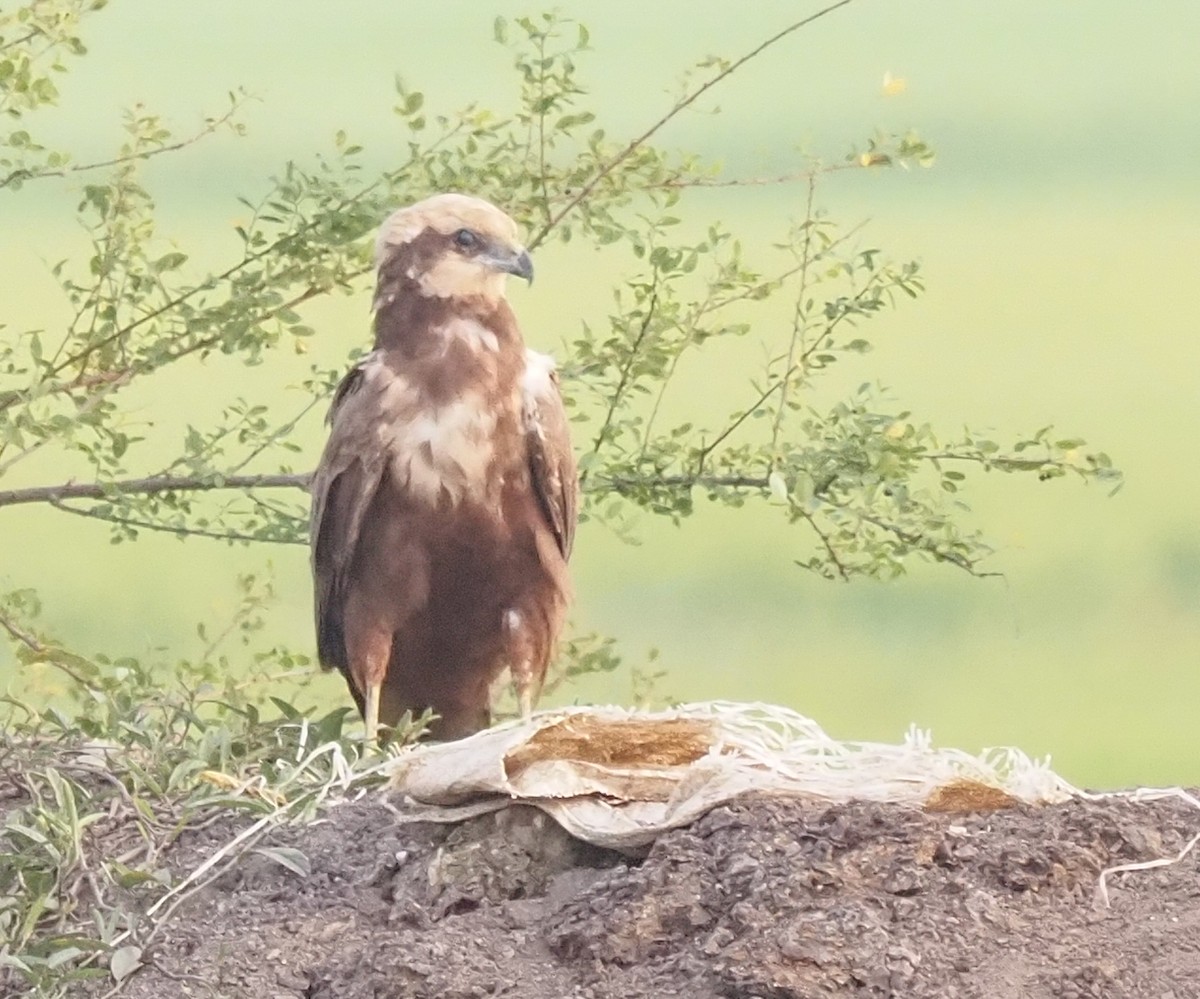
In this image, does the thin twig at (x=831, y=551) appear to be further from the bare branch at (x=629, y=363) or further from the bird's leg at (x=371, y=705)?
the bird's leg at (x=371, y=705)

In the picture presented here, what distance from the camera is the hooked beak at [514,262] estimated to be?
3.16m

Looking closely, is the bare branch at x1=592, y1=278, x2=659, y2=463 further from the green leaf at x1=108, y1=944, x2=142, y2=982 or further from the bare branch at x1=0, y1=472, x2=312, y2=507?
the green leaf at x1=108, y1=944, x2=142, y2=982

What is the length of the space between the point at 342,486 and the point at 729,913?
1620mm

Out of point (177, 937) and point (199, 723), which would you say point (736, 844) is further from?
point (199, 723)

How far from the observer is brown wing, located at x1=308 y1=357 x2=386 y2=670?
10.5ft

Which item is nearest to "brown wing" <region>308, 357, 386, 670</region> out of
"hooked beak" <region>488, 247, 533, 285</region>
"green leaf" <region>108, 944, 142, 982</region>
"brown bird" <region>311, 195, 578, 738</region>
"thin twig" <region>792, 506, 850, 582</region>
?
"brown bird" <region>311, 195, 578, 738</region>

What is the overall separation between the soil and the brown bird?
1.16m

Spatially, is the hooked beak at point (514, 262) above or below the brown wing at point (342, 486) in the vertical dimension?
above

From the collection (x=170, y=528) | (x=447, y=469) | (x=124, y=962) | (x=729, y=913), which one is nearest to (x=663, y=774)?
(x=729, y=913)

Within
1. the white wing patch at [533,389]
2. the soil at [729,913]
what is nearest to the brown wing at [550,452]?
the white wing patch at [533,389]

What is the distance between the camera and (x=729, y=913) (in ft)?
5.89

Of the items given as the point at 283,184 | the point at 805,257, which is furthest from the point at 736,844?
the point at 283,184

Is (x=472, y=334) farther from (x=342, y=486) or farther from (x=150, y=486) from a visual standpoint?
(x=150, y=486)

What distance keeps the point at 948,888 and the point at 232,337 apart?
191cm
